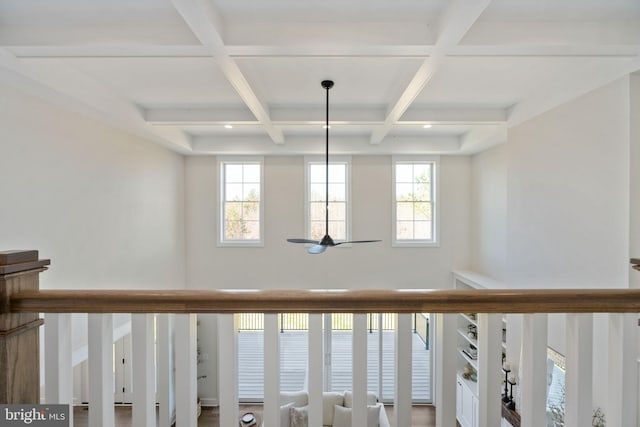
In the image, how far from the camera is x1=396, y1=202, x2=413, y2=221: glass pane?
5.61 meters

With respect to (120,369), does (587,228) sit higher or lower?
higher

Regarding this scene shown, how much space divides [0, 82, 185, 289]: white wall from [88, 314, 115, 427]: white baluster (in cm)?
239

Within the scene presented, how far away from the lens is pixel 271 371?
892 millimetres

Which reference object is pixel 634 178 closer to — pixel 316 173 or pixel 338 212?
pixel 338 212

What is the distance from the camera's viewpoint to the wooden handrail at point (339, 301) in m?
0.82

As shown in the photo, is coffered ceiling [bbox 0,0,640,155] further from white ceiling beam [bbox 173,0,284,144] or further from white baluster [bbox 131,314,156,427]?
white baluster [bbox 131,314,156,427]

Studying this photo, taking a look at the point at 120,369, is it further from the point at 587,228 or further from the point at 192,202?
the point at 587,228

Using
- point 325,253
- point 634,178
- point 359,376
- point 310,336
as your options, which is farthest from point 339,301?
point 325,253

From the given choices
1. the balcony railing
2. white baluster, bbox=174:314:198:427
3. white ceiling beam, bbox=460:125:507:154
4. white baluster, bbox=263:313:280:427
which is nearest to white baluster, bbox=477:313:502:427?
the balcony railing

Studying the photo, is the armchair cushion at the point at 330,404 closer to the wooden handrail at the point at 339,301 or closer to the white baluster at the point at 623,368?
the white baluster at the point at 623,368

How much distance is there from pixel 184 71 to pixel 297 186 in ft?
10.0

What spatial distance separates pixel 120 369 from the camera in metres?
4.57

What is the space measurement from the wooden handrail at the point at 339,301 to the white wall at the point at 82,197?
7.89ft

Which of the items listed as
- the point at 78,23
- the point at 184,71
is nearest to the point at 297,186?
the point at 184,71
